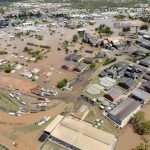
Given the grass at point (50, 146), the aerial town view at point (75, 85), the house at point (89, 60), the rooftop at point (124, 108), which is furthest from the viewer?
the house at point (89, 60)

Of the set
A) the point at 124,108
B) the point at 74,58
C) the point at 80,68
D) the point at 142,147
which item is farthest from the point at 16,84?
the point at 142,147

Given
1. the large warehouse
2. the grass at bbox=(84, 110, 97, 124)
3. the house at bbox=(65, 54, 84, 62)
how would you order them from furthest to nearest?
the house at bbox=(65, 54, 84, 62)
the grass at bbox=(84, 110, 97, 124)
the large warehouse

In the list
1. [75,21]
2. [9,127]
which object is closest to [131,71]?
[9,127]

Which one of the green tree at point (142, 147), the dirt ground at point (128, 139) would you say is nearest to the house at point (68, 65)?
the dirt ground at point (128, 139)

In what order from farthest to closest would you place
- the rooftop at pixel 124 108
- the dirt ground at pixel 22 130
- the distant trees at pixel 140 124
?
the rooftop at pixel 124 108 → the distant trees at pixel 140 124 → the dirt ground at pixel 22 130

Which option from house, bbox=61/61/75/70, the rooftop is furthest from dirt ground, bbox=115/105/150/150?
house, bbox=61/61/75/70

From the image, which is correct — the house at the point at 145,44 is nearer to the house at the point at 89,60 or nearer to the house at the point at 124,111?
the house at the point at 89,60

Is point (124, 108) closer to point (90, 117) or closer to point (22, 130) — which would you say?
point (90, 117)

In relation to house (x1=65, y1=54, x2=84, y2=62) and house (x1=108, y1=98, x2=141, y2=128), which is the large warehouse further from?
house (x1=65, y1=54, x2=84, y2=62)
